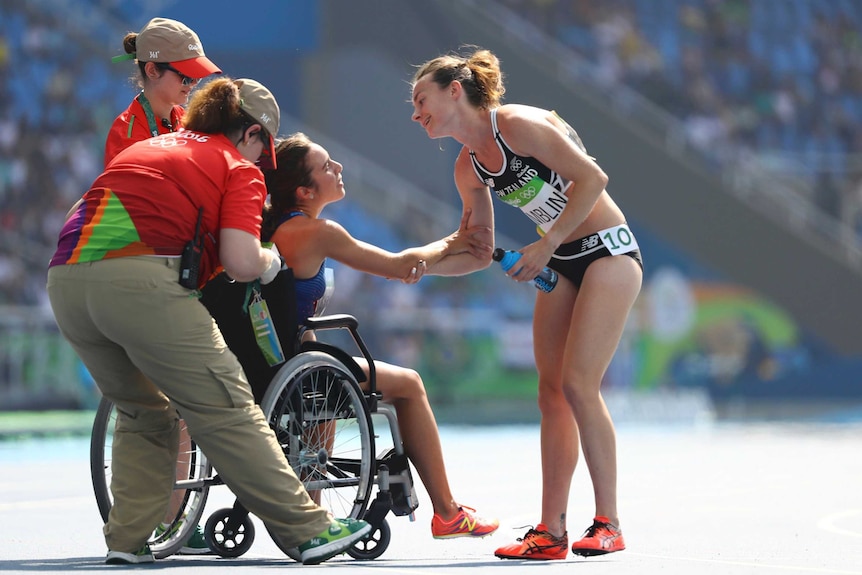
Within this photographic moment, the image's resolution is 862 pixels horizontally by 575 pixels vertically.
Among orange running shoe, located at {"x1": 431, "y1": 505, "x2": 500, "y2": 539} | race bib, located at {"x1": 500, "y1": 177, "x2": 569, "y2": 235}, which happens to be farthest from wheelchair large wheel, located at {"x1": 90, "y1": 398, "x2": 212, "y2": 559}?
race bib, located at {"x1": 500, "y1": 177, "x2": 569, "y2": 235}

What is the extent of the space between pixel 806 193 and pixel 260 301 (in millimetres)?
18414

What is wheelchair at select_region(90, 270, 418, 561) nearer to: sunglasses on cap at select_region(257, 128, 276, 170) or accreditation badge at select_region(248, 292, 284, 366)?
accreditation badge at select_region(248, 292, 284, 366)

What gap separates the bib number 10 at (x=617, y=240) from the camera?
5.86 m

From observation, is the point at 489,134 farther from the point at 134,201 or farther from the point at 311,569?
the point at 311,569

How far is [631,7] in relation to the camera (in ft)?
82.6

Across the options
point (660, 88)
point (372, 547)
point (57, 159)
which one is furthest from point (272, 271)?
point (660, 88)

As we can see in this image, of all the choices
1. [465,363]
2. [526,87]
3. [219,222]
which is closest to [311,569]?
[219,222]

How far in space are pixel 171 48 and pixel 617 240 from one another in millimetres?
1937

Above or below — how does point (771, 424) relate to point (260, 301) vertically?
below

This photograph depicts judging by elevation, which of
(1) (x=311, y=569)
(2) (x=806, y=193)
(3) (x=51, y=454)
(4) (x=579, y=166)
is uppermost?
(2) (x=806, y=193)

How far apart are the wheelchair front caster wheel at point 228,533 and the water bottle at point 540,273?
1.37 metres

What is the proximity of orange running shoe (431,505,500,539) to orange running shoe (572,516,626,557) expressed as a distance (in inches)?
16.3

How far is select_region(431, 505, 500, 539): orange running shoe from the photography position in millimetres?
5770

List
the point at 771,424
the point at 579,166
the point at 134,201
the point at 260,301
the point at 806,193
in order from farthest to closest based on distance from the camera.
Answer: the point at 806,193 < the point at 771,424 < the point at 579,166 < the point at 260,301 < the point at 134,201
